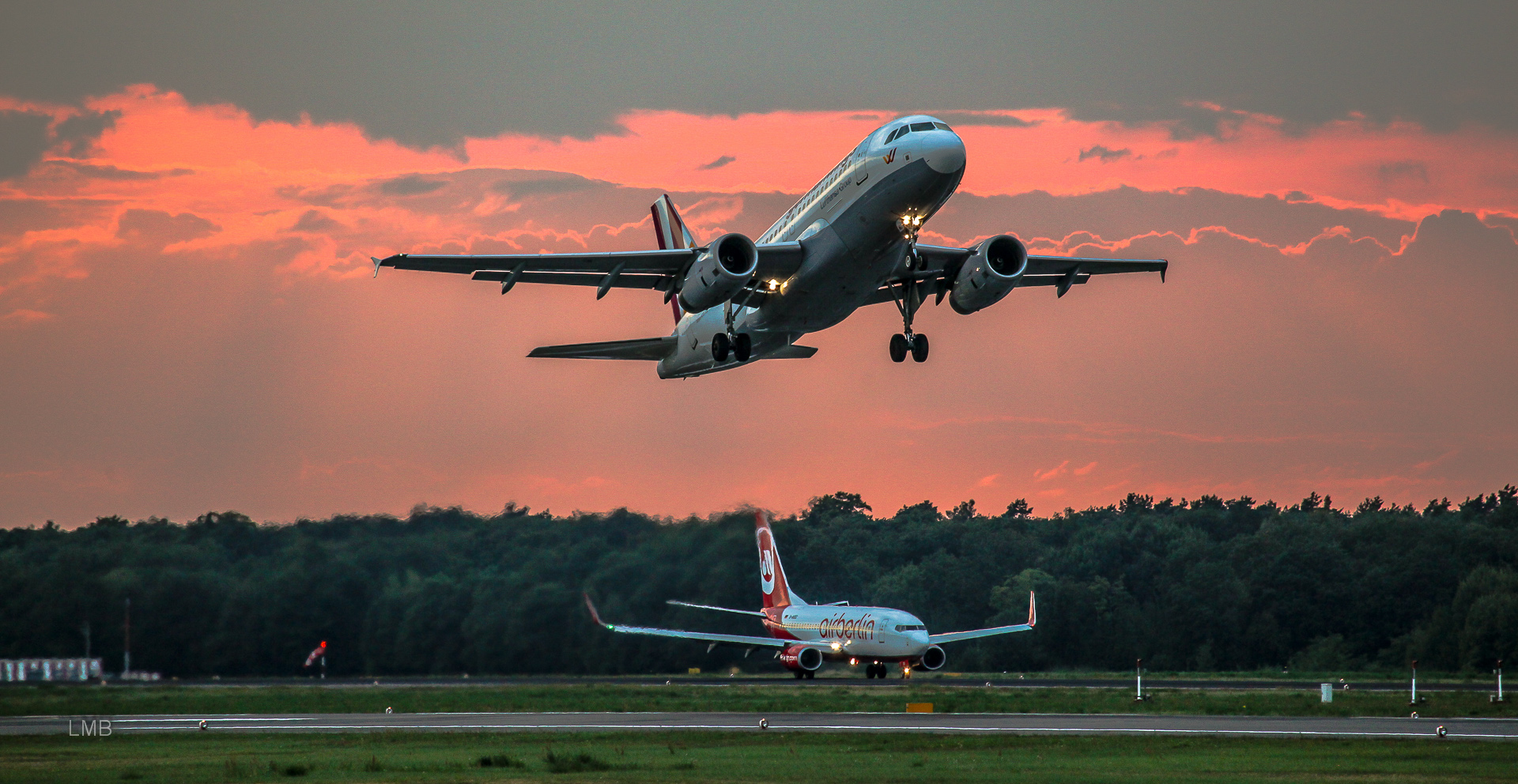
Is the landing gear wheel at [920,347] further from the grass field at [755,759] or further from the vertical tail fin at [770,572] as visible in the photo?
the vertical tail fin at [770,572]

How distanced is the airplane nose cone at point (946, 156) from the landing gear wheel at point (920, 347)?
7332 millimetres

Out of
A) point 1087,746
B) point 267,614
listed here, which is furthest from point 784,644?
point 1087,746

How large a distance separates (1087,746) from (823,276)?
41.1 feet

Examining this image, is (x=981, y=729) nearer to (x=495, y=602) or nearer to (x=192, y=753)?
(x=192, y=753)

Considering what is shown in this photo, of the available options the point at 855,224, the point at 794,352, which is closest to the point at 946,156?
the point at 855,224

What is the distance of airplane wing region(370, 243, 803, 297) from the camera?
35.6m

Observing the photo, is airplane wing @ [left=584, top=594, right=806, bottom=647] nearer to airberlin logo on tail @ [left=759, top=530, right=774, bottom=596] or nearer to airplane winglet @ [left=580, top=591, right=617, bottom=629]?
airplane winglet @ [left=580, top=591, right=617, bottom=629]

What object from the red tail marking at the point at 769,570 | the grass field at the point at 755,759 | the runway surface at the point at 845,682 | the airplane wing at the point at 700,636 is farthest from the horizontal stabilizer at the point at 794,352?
the red tail marking at the point at 769,570

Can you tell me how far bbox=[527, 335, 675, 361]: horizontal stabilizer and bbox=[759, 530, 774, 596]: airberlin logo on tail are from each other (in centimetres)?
2595

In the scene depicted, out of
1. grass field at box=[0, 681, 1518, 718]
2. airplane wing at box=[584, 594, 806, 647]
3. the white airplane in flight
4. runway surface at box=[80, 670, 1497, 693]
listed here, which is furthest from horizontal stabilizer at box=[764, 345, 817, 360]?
airplane wing at box=[584, 594, 806, 647]

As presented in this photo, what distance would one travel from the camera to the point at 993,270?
120 ft

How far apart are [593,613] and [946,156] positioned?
38.6 m

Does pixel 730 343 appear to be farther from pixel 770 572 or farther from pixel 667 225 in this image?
pixel 770 572

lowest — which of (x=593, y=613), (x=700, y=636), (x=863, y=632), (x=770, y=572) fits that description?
(x=700, y=636)
